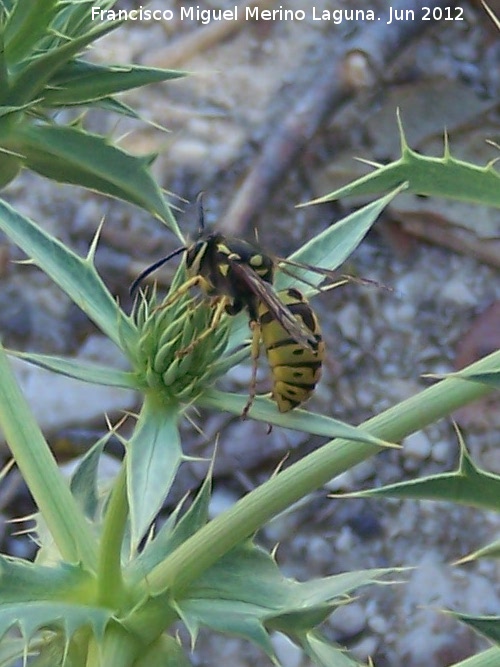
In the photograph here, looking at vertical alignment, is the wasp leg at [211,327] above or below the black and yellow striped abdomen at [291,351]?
above

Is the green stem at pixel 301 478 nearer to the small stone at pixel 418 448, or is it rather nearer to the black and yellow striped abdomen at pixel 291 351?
the black and yellow striped abdomen at pixel 291 351

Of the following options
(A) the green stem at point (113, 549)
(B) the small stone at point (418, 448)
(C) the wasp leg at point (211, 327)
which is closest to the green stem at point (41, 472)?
(A) the green stem at point (113, 549)

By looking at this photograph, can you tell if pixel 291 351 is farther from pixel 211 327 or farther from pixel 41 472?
pixel 41 472

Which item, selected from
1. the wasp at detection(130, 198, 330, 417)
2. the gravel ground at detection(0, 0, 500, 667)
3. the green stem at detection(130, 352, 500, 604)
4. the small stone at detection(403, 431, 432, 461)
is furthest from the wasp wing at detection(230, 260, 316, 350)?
the small stone at detection(403, 431, 432, 461)

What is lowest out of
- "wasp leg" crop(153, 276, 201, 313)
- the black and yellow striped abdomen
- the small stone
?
the small stone

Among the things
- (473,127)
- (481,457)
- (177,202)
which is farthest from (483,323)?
(177,202)

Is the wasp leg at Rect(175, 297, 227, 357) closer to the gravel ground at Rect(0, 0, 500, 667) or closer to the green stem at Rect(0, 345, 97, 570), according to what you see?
the green stem at Rect(0, 345, 97, 570)

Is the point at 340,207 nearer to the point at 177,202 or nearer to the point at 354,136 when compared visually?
the point at 354,136
